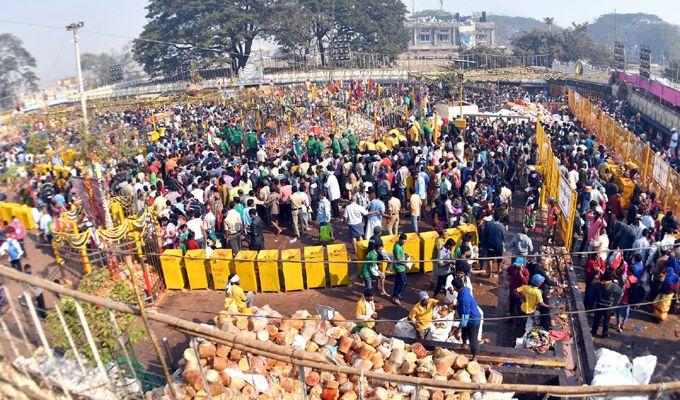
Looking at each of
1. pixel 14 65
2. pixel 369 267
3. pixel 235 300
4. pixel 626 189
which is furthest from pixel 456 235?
pixel 14 65

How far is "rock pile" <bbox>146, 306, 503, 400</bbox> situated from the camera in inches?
242

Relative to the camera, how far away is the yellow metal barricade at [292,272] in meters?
9.68

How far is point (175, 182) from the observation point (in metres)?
14.1

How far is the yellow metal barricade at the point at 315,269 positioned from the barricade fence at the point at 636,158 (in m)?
8.02

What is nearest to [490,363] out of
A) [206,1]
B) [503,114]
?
[503,114]

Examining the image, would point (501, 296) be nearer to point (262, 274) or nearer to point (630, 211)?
point (630, 211)

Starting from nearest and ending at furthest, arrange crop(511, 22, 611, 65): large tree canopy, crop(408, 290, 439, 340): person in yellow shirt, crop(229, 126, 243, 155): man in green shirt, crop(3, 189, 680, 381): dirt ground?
1. crop(408, 290, 439, 340): person in yellow shirt
2. crop(3, 189, 680, 381): dirt ground
3. crop(229, 126, 243, 155): man in green shirt
4. crop(511, 22, 611, 65): large tree canopy

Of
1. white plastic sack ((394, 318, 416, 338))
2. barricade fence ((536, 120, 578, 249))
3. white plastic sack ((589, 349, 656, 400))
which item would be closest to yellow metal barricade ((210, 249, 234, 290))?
white plastic sack ((394, 318, 416, 338))

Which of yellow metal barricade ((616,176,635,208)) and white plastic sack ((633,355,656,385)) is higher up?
yellow metal barricade ((616,176,635,208))

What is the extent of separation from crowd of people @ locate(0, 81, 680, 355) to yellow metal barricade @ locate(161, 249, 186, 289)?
0.40 m

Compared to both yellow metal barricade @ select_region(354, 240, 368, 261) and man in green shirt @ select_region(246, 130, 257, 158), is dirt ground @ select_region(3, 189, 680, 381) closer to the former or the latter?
yellow metal barricade @ select_region(354, 240, 368, 261)

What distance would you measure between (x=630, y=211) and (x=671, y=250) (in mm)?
2369

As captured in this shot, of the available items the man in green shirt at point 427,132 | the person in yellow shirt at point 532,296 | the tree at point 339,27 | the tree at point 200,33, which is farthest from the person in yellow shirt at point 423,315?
the tree at point 339,27

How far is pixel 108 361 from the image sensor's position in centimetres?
520
